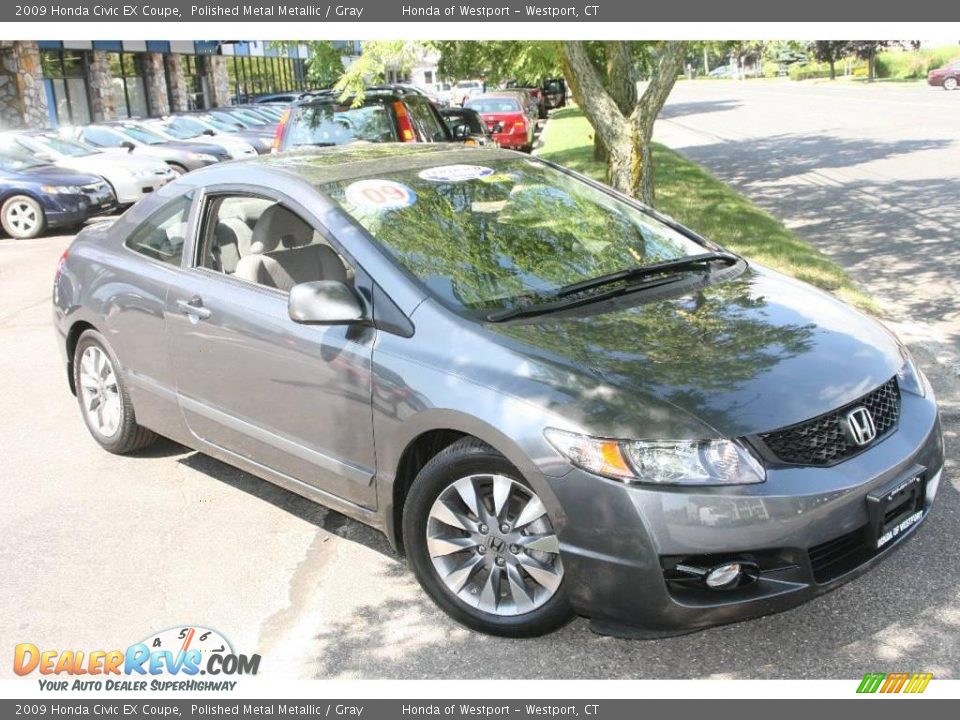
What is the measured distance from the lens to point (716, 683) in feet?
11.3

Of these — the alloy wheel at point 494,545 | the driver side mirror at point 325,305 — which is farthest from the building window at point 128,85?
the alloy wheel at point 494,545

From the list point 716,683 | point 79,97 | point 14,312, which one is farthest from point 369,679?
point 79,97

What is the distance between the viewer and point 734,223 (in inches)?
464

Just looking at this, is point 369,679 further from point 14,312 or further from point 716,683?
point 14,312

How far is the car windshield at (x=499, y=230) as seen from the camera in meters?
4.09

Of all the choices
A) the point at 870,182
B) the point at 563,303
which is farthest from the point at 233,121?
the point at 563,303

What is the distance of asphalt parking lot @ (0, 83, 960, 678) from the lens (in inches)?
141

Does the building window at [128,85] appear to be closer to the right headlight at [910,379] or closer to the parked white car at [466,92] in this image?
the parked white car at [466,92]

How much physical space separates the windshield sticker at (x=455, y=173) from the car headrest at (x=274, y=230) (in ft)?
2.18

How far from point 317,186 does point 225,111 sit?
23985 mm

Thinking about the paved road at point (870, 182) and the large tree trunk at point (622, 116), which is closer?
the paved road at point (870, 182)

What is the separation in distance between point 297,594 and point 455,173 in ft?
6.66

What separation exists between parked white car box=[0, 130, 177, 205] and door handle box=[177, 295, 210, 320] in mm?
13141

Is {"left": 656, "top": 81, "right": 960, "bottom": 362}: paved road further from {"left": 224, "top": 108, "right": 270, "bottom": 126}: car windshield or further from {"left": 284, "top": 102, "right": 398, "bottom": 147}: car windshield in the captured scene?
{"left": 224, "top": 108, "right": 270, "bottom": 126}: car windshield
